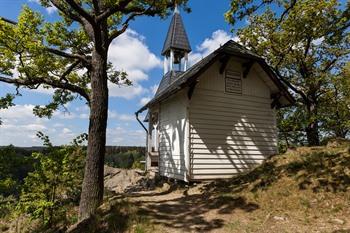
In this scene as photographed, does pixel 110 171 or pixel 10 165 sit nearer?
pixel 10 165

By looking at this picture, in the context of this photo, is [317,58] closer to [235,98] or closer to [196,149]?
[235,98]

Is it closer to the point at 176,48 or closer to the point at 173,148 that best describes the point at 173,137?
the point at 173,148

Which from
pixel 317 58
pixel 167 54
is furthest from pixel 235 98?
pixel 317 58

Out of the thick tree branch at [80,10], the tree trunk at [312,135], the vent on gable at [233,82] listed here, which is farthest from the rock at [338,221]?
the tree trunk at [312,135]

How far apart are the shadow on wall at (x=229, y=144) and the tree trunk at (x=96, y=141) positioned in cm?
398

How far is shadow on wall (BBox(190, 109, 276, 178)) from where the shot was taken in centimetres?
1165

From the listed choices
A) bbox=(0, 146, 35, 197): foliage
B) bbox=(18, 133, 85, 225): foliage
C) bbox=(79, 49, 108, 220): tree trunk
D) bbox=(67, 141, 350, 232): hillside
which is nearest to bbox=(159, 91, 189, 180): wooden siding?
bbox=(67, 141, 350, 232): hillside

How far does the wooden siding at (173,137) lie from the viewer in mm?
11875

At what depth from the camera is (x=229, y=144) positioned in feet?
40.5

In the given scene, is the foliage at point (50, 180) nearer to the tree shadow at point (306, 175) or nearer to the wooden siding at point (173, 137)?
the wooden siding at point (173, 137)

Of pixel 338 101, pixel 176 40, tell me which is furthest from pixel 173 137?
pixel 338 101

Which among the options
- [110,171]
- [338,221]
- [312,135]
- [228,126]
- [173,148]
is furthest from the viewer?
[312,135]

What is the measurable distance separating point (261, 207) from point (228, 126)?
18.0 ft

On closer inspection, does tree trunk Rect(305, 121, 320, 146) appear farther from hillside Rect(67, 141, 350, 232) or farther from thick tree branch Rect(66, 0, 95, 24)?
thick tree branch Rect(66, 0, 95, 24)
